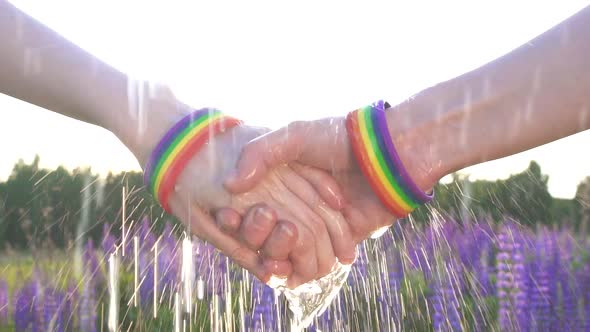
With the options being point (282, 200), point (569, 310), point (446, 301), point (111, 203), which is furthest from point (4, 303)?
point (111, 203)

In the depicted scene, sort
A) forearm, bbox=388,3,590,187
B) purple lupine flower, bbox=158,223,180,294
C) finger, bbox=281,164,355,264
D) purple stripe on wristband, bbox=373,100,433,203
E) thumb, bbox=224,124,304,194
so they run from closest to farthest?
forearm, bbox=388,3,590,187 → purple stripe on wristband, bbox=373,100,433,203 → thumb, bbox=224,124,304,194 → finger, bbox=281,164,355,264 → purple lupine flower, bbox=158,223,180,294

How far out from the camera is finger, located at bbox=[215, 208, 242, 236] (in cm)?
204

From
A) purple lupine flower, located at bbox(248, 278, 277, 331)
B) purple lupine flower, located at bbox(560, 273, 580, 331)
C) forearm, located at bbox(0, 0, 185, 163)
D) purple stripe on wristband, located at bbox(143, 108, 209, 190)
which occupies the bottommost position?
purple lupine flower, located at bbox(560, 273, 580, 331)

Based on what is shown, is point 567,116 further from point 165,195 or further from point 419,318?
point 165,195

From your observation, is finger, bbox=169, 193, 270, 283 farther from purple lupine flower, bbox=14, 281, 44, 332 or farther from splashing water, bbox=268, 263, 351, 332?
purple lupine flower, bbox=14, 281, 44, 332

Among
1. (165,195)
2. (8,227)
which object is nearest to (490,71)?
(165,195)

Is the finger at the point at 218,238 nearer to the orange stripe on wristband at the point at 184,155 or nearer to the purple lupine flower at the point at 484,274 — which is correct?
the orange stripe on wristband at the point at 184,155

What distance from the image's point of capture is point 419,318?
227cm

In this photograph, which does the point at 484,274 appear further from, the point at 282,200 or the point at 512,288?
the point at 282,200

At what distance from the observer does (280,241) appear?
2.08 m

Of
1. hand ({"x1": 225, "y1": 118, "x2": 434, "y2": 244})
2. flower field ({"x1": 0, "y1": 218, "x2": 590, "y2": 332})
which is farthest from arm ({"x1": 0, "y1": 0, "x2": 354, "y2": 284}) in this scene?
flower field ({"x1": 0, "y1": 218, "x2": 590, "y2": 332})

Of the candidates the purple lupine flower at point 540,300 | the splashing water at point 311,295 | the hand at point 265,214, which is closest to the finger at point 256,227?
the hand at point 265,214

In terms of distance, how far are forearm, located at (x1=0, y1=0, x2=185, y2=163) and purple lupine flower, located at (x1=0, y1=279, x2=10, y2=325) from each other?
69 centimetres

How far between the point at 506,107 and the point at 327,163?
664 mm
